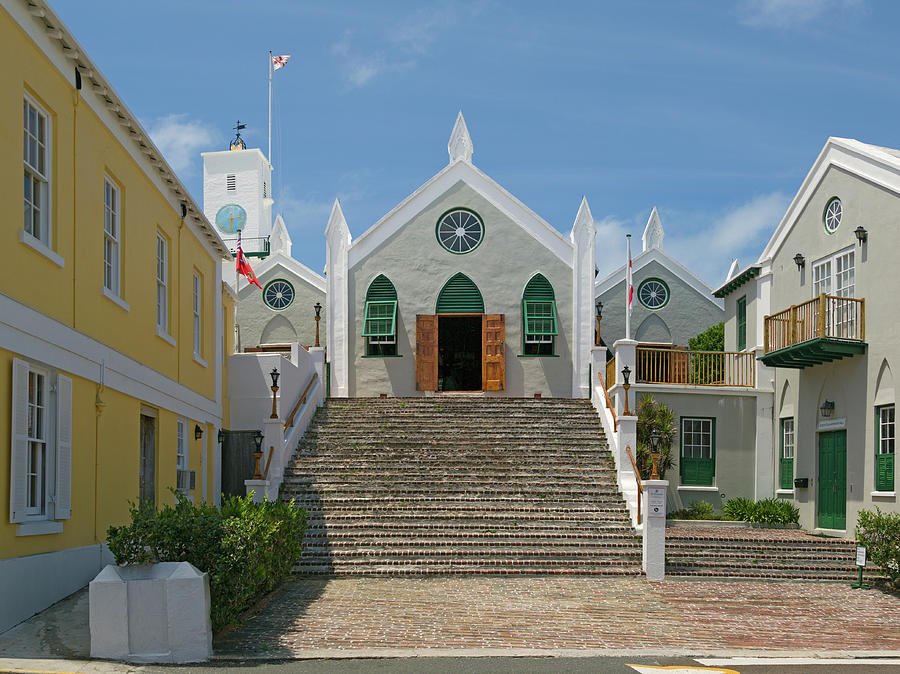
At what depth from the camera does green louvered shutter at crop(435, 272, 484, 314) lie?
27109mm

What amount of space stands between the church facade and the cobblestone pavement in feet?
39.0

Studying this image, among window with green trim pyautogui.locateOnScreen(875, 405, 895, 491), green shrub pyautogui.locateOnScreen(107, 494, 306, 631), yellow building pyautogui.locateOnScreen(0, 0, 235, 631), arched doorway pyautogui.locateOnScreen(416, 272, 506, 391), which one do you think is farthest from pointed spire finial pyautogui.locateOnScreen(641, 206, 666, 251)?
green shrub pyautogui.locateOnScreen(107, 494, 306, 631)

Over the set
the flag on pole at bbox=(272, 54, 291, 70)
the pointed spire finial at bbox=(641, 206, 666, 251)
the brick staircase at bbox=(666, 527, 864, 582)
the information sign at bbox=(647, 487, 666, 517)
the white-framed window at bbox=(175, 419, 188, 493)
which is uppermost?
the flag on pole at bbox=(272, 54, 291, 70)

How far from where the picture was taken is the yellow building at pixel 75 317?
10047mm

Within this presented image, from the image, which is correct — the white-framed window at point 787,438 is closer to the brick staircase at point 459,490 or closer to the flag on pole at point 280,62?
the brick staircase at point 459,490

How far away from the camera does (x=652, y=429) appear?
824 inches

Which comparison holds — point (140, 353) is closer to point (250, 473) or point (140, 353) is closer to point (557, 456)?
point (250, 473)

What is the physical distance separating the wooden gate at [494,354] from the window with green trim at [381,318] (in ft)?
8.29

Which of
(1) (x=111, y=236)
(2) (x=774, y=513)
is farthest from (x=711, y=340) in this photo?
(1) (x=111, y=236)

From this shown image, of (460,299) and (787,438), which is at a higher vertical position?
(460,299)

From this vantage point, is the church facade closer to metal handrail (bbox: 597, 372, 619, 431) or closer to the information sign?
metal handrail (bbox: 597, 372, 619, 431)

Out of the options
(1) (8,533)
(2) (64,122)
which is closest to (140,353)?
(2) (64,122)

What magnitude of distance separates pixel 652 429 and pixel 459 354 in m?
10.8

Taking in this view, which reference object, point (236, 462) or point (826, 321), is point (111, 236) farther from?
point (826, 321)
